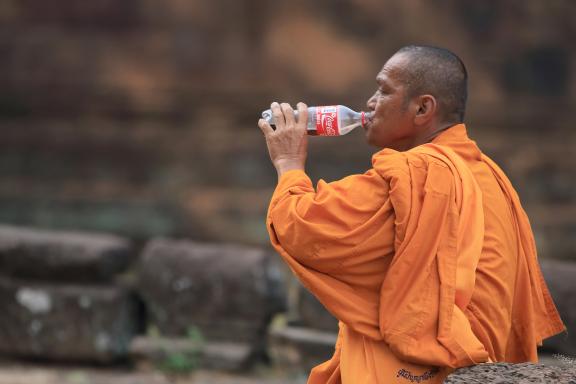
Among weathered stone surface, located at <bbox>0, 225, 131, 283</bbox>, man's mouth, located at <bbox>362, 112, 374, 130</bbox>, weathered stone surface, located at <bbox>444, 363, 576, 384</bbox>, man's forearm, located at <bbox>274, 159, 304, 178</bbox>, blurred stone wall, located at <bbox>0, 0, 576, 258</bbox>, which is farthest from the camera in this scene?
weathered stone surface, located at <bbox>0, 225, 131, 283</bbox>

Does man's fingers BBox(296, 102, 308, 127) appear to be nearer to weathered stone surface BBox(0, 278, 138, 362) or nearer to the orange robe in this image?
the orange robe

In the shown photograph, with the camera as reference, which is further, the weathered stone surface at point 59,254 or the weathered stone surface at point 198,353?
the weathered stone surface at point 59,254

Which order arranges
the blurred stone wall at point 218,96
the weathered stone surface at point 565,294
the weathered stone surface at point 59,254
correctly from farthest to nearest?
the weathered stone surface at point 59,254 < the blurred stone wall at point 218,96 < the weathered stone surface at point 565,294

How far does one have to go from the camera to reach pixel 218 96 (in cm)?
628

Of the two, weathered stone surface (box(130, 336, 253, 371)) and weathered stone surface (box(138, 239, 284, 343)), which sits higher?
weathered stone surface (box(138, 239, 284, 343))

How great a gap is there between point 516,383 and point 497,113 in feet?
10.8

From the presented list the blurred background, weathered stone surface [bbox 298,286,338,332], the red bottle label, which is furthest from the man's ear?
weathered stone surface [bbox 298,286,338,332]

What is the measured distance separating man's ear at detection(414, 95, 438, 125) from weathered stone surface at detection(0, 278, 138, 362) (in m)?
3.39

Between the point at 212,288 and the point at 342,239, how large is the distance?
3.28 meters

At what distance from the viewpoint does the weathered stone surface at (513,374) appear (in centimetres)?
283

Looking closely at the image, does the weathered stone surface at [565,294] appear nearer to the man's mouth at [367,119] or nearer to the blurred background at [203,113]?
the blurred background at [203,113]

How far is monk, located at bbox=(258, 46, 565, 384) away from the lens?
9.91ft

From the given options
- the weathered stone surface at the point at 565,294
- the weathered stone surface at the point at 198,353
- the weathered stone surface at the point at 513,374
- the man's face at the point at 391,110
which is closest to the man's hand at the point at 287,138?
the man's face at the point at 391,110

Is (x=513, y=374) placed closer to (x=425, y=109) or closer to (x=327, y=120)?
(x=425, y=109)
